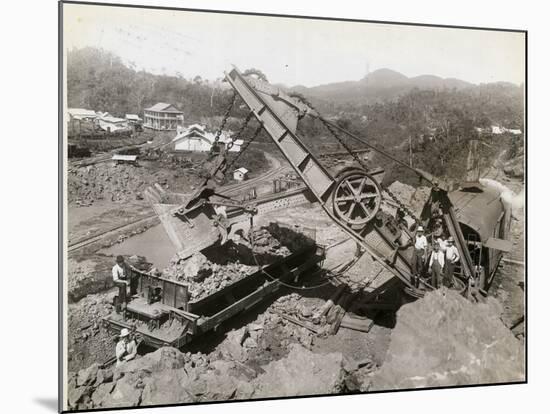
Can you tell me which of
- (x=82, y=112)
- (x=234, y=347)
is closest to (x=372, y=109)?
(x=234, y=347)

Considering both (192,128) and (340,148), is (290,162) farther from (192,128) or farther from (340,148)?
(192,128)

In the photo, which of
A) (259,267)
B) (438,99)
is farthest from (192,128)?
(438,99)

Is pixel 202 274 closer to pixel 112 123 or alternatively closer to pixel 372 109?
pixel 112 123

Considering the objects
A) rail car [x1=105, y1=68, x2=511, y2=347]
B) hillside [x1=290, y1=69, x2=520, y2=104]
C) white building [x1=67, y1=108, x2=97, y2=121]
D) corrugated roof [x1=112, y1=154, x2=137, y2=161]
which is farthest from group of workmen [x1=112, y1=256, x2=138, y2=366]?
hillside [x1=290, y1=69, x2=520, y2=104]

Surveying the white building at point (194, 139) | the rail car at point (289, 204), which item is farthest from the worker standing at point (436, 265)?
the white building at point (194, 139)

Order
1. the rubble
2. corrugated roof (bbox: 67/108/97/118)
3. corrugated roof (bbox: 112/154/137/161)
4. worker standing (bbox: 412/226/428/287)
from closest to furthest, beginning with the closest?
corrugated roof (bbox: 67/108/97/118), the rubble, corrugated roof (bbox: 112/154/137/161), worker standing (bbox: 412/226/428/287)

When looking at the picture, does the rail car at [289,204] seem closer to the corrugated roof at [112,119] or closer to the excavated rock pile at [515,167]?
the excavated rock pile at [515,167]

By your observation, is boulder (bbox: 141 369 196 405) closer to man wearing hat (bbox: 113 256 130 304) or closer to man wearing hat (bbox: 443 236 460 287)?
man wearing hat (bbox: 113 256 130 304)
